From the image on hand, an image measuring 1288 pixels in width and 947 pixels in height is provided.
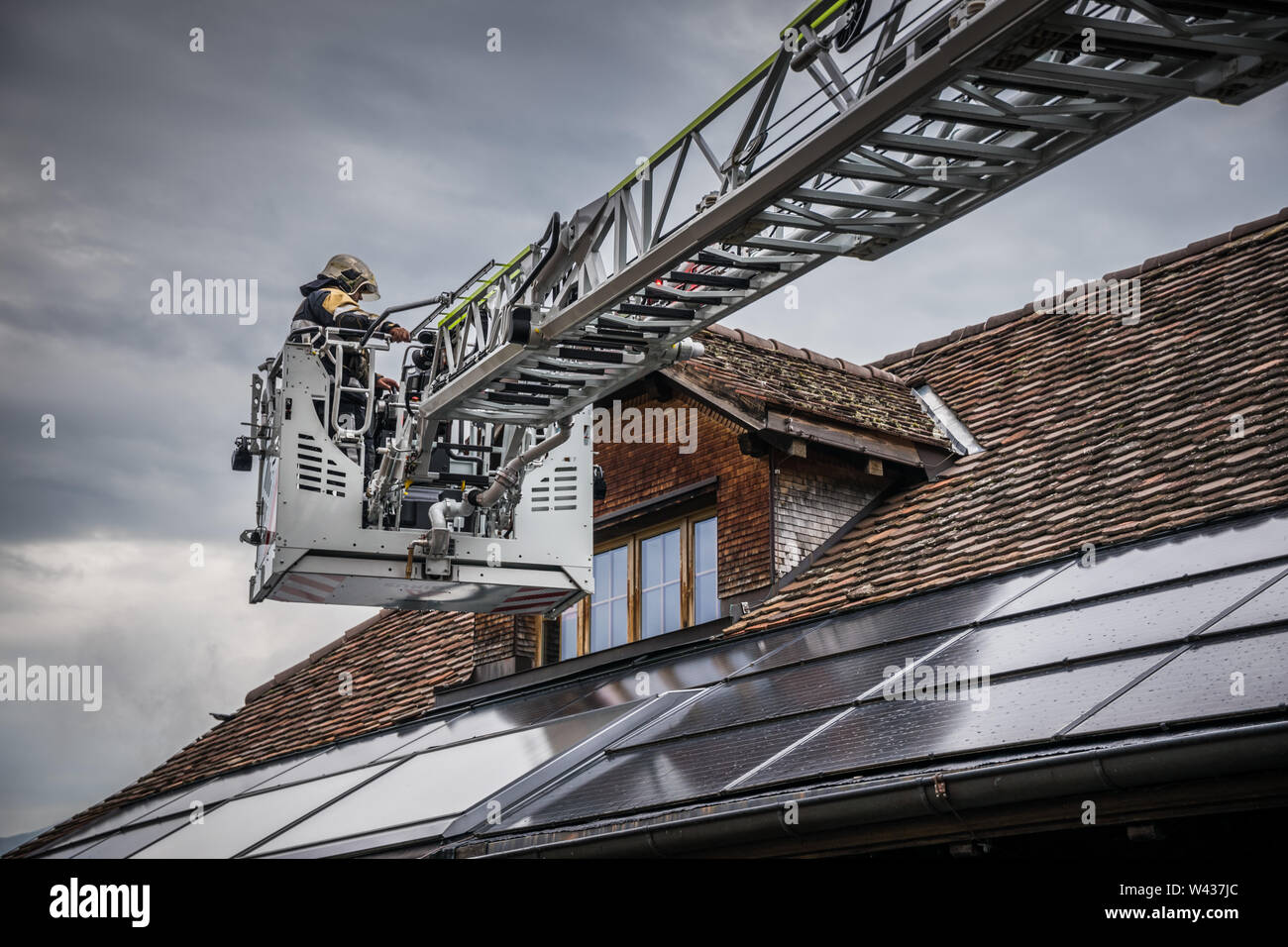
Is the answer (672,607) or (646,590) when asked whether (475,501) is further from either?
(672,607)

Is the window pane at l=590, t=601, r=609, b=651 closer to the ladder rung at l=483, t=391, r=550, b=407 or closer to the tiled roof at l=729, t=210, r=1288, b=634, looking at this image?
the tiled roof at l=729, t=210, r=1288, b=634

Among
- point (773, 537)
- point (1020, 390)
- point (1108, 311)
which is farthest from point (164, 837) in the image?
point (1108, 311)

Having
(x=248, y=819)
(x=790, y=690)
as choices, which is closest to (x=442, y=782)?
(x=248, y=819)

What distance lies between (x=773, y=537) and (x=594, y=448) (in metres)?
3.01

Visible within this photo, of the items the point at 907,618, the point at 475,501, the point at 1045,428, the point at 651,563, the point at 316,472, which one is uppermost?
the point at 1045,428

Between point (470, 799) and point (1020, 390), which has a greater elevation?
point (1020, 390)

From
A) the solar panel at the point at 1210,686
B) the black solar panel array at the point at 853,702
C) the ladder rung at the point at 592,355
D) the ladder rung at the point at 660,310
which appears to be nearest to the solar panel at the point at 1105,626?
the black solar panel array at the point at 853,702

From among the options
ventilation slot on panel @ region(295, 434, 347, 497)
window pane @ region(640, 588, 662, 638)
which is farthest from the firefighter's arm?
window pane @ region(640, 588, 662, 638)

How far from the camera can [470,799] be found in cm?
1109

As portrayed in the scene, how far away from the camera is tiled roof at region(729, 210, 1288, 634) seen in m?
10.6

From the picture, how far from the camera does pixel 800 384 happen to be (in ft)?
47.9

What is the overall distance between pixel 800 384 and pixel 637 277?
460cm

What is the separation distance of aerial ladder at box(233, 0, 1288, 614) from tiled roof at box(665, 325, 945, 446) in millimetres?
1372
